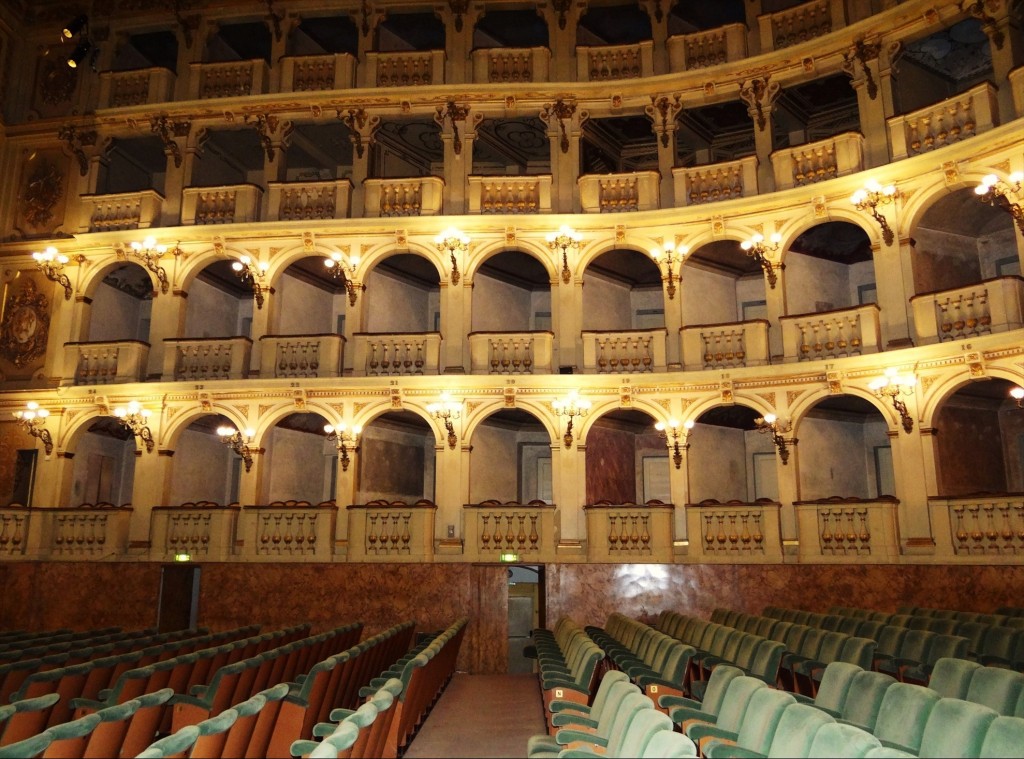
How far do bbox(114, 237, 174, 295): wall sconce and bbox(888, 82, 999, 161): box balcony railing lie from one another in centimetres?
1347

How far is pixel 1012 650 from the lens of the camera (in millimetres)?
6992

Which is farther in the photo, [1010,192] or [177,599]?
[177,599]

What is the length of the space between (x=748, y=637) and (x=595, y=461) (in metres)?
10.5

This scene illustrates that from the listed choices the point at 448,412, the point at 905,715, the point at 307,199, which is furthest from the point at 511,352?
the point at 905,715

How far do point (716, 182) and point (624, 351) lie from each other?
3.65 meters

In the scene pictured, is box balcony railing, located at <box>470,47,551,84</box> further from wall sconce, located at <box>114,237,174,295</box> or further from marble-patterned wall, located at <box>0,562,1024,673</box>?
marble-patterned wall, located at <box>0,562,1024,673</box>

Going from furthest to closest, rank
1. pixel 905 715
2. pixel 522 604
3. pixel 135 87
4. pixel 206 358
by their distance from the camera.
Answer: pixel 135 87, pixel 522 604, pixel 206 358, pixel 905 715

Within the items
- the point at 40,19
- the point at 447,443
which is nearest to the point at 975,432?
the point at 447,443

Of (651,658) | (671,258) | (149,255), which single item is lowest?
(651,658)

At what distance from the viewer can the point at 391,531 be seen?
14789 mm

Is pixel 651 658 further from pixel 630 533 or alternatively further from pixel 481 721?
pixel 630 533

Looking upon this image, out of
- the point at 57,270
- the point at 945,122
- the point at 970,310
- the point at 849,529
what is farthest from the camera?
the point at 57,270

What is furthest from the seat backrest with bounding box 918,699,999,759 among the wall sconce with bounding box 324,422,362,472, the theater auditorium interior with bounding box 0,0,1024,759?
the wall sconce with bounding box 324,422,362,472

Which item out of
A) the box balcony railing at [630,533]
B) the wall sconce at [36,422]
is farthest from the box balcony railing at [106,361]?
the box balcony railing at [630,533]
